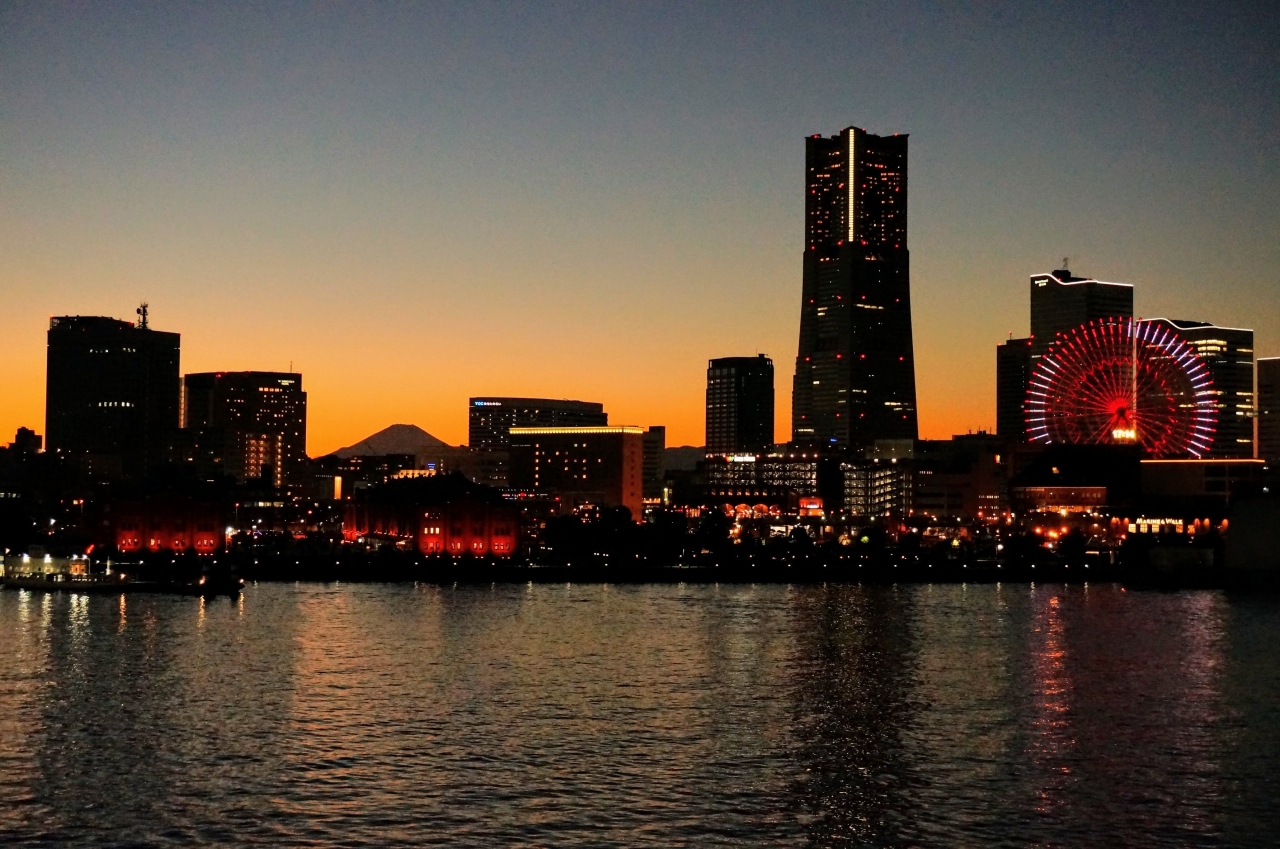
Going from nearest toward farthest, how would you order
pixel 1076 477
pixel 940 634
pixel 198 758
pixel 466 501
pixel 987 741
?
pixel 198 758, pixel 987 741, pixel 940 634, pixel 466 501, pixel 1076 477

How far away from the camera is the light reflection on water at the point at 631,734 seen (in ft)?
85.6

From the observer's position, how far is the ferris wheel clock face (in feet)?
374

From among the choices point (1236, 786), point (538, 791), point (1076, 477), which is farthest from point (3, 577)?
point (1076, 477)

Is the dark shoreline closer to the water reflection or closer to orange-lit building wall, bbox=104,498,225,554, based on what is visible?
orange-lit building wall, bbox=104,498,225,554

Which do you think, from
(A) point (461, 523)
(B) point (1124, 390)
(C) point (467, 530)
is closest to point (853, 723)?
(B) point (1124, 390)

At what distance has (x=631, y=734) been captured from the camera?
34.5 meters

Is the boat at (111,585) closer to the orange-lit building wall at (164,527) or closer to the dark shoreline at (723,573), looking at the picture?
the dark shoreline at (723,573)

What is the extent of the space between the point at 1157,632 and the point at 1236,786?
1450 inches

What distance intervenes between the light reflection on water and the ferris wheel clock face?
51903 mm

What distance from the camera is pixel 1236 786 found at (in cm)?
2931

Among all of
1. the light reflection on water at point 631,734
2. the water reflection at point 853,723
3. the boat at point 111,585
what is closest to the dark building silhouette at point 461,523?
the boat at point 111,585

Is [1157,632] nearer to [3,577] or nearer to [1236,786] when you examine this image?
[1236,786]

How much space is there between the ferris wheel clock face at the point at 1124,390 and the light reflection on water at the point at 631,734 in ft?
170

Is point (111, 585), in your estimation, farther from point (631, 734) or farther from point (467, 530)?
point (631, 734)
